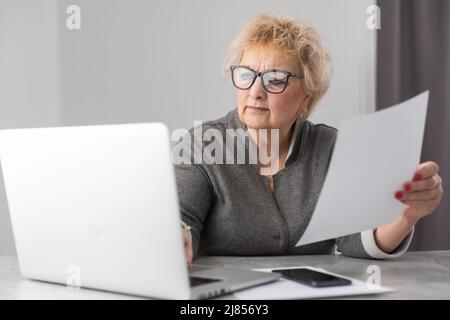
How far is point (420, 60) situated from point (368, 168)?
184 cm

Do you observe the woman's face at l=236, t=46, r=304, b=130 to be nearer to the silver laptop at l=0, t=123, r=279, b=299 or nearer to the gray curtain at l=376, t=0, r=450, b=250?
the silver laptop at l=0, t=123, r=279, b=299

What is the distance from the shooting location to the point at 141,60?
2547 millimetres

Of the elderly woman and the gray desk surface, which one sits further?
the elderly woman

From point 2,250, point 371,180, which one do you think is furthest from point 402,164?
point 2,250

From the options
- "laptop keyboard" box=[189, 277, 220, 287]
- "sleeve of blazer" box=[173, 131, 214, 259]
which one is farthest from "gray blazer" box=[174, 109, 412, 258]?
"laptop keyboard" box=[189, 277, 220, 287]

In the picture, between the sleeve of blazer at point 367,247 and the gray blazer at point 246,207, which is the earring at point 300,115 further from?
the sleeve of blazer at point 367,247

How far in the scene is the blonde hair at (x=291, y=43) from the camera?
1.57m

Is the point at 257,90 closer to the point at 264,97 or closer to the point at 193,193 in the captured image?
the point at 264,97

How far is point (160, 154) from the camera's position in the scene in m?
0.79

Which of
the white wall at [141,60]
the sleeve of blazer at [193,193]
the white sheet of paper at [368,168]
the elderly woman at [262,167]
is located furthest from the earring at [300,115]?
the white wall at [141,60]

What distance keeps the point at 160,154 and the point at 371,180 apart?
16.5 inches

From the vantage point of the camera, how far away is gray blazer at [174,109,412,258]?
4.85 ft

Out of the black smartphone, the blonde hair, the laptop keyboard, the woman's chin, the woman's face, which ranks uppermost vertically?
the blonde hair
